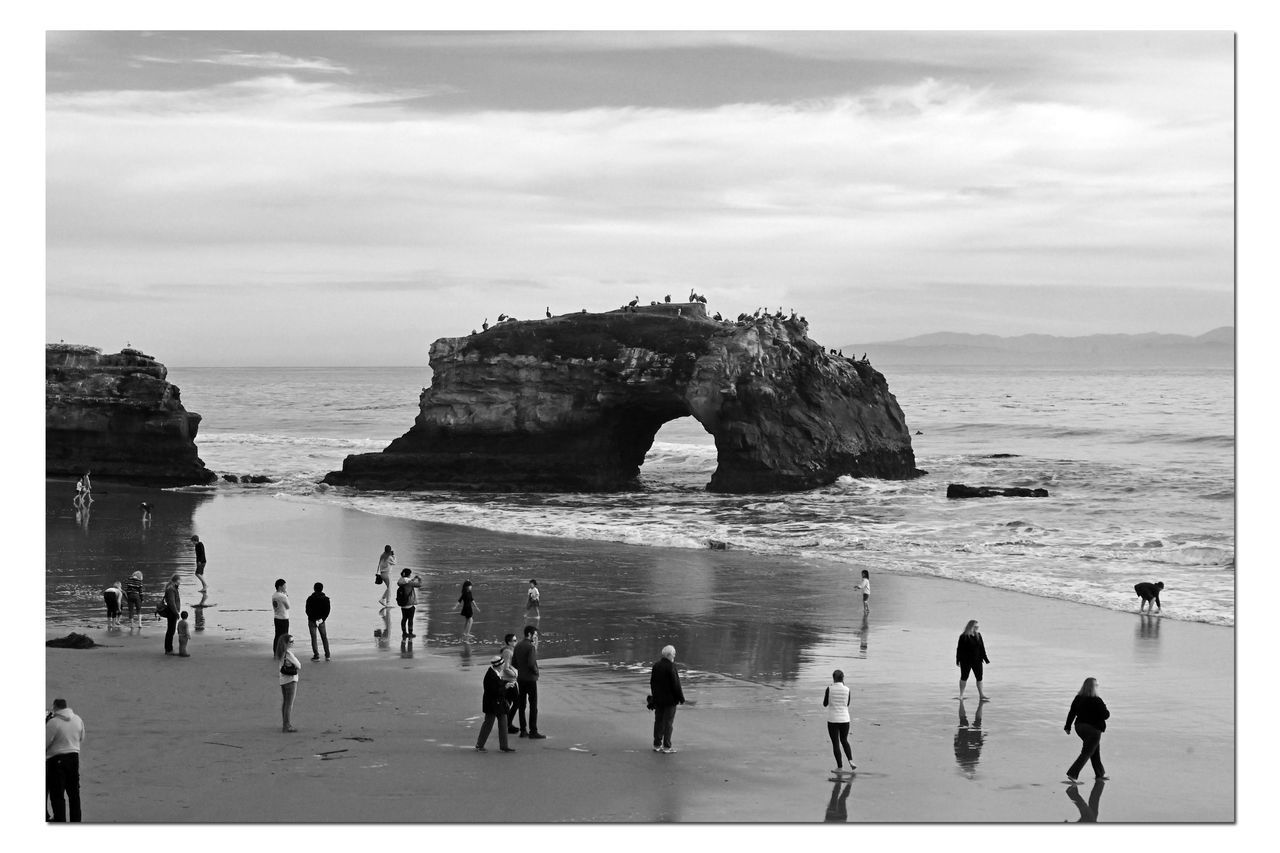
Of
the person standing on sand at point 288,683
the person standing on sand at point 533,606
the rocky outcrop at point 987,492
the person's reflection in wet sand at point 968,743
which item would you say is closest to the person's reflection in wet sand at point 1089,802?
the person's reflection in wet sand at point 968,743

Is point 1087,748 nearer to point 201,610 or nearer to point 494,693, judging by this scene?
point 494,693

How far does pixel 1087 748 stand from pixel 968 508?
90.6 feet

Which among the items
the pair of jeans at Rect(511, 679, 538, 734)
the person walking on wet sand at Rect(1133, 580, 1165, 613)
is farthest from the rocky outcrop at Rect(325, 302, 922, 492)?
the pair of jeans at Rect(511, 679, 538, 734)

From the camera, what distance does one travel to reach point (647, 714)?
15.3 meters

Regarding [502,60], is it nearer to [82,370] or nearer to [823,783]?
[823,783]

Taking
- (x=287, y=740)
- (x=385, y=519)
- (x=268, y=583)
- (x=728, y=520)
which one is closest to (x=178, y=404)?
(x=385, y=519)

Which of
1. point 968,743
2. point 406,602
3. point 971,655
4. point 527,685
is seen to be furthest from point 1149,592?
point 527,685

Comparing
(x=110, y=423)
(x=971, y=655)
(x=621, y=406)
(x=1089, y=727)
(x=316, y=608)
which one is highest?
(x=621, y=406)

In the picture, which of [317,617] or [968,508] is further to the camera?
[968,508]

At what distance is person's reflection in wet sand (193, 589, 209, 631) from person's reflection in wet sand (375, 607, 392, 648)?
2.80 metres

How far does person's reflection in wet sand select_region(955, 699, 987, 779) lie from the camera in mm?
13250

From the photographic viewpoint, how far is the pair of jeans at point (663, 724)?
13641mm

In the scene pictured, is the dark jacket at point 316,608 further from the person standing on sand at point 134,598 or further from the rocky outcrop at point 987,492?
the rocky outcrop at point 987,492

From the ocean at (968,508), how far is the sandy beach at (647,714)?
117 inches
